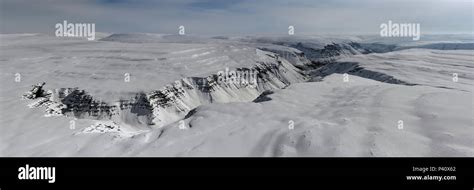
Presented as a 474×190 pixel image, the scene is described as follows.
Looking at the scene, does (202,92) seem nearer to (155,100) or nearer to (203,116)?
(155,100)

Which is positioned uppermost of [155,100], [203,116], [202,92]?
[203,116]

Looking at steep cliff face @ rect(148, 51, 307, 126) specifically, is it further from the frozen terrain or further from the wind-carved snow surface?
the frozen terrain

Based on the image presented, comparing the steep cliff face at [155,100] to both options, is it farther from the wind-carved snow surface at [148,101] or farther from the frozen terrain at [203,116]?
the frozen terrain at [203,116]

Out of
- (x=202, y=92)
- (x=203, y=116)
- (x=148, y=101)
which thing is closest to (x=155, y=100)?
(x=148, y=101)

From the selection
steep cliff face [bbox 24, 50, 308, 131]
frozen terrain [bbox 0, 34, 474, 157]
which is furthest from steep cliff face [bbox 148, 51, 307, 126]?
frozen terrain [bbox 0, 34, 474, 157]
